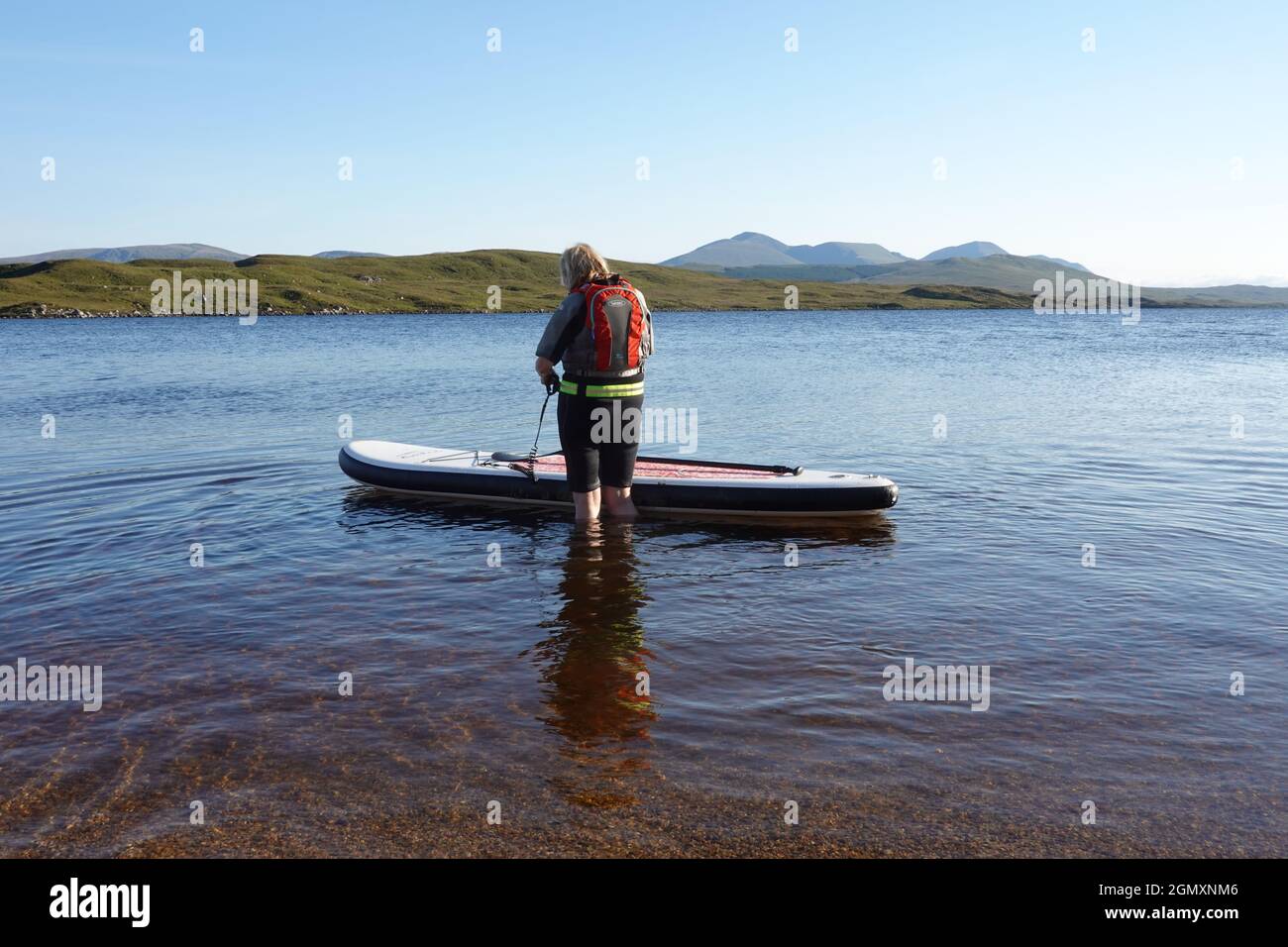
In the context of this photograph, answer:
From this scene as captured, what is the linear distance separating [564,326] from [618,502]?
2.88 meters

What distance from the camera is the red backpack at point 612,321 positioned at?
10.4 m

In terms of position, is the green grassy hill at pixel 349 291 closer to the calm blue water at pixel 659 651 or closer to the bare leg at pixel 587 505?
the calm blue water at pixel 659 651

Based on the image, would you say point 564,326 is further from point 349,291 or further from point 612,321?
point 349,291

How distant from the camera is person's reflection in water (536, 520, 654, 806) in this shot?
20.3ft

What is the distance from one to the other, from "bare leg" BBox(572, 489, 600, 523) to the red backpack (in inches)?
72.7

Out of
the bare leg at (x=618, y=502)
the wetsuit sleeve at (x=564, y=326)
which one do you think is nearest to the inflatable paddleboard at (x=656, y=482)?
the bare leg at (x=618, y=502)

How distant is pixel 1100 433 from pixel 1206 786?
59.7 feet

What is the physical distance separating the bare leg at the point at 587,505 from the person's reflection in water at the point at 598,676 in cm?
42

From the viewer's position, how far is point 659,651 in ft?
27.6

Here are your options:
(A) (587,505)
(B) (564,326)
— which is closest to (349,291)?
(A) (587,505)

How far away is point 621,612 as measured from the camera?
9.55 metres
